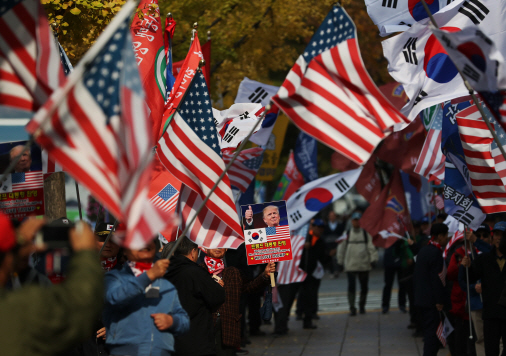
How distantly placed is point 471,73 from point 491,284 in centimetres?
361

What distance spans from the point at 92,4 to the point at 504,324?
20.3ft

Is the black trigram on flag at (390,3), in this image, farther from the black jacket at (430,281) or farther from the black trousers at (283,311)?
the black trousers at (283,311)

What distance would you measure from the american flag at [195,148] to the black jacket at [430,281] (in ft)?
13.2

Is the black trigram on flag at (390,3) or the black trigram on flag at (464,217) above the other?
the black trigram on flag at (390,3)

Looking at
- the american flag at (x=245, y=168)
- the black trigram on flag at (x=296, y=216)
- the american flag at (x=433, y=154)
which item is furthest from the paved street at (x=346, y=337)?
the american flag at (x=245, y=168)

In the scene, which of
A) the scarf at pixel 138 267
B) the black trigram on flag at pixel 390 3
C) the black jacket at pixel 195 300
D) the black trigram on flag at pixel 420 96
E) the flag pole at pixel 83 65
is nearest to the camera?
the flag pole at pixel 83 65

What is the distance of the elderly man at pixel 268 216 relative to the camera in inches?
333

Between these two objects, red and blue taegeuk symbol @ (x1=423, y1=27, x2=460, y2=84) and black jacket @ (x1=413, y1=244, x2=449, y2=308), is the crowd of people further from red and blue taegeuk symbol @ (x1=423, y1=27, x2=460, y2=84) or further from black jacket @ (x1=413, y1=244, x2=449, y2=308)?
red and blue taegeuk symbol @ (x1=423, y1=27, x2=460, y2=84)

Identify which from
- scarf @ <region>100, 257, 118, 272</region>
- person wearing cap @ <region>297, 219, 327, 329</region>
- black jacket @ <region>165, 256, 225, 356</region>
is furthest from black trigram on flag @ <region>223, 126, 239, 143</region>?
person wearing cap @ <region>297, 219, 327, 329</region>

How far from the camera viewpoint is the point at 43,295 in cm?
394

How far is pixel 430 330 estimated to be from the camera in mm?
10203

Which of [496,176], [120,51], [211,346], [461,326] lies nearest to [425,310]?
[461,326]

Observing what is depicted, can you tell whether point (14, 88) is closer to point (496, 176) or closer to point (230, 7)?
point (496, 176)

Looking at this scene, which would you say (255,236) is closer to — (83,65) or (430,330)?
(430,330)
